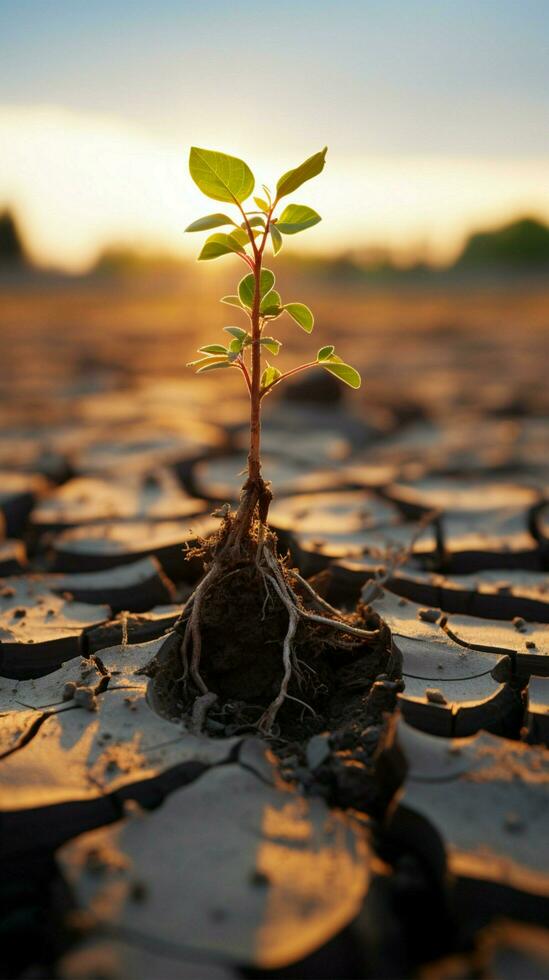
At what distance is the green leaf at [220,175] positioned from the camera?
→ 1.26 metres

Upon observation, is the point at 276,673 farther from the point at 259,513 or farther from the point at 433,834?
the point at 433,834

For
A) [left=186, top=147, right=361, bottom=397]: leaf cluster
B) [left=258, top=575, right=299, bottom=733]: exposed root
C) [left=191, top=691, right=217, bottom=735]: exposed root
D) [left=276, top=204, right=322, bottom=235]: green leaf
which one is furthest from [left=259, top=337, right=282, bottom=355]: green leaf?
[left=191, top=691, right=217, bottom=735]: exposed root

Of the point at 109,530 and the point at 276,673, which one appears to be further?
the point at 109,530

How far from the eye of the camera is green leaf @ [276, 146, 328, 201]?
1.27 m

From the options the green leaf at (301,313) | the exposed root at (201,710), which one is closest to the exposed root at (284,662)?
the exposed root at (201,710)

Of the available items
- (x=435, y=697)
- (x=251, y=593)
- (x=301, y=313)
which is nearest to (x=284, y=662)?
(x=251, y=593)

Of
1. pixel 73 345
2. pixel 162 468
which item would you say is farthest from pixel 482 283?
pixel 162 468

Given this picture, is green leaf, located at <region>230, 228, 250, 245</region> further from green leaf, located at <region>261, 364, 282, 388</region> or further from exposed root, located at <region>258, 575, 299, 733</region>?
exposed root, located at <region>258, 575, 299, 733</region>

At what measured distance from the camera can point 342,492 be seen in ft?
10.1

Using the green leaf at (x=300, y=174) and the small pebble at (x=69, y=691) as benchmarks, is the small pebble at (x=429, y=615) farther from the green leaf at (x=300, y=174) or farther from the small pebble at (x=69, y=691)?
the green leaf at (x=300, y=174)

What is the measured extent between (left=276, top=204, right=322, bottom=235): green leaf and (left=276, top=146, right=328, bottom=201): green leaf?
3 cm

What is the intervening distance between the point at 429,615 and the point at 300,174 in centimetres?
104

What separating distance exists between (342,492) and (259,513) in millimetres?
1552

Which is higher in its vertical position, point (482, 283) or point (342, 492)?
point (482, 283)
